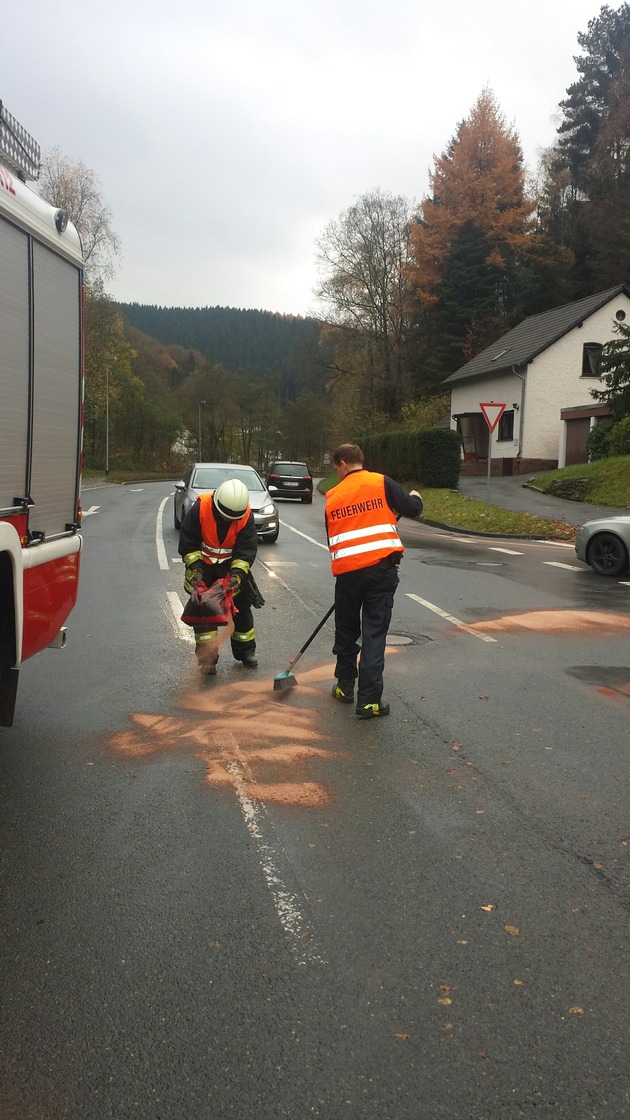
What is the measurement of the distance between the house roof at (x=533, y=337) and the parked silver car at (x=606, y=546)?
24883 mm

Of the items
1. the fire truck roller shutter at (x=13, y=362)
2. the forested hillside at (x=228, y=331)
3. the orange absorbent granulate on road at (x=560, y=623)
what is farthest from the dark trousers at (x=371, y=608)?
the forested hillside at (x=228, y=331)

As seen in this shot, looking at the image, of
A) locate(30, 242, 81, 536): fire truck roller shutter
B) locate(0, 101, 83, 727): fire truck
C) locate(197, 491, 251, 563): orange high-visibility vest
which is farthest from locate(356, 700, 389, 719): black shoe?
locate(30, 242, 81, 536): fire truck roller shutter

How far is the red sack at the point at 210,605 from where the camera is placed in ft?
21.8

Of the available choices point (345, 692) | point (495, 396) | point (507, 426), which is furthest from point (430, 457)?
point (345, 692)

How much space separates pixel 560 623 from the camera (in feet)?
30.4

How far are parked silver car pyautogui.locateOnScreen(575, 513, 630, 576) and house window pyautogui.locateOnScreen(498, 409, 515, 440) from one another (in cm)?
2586

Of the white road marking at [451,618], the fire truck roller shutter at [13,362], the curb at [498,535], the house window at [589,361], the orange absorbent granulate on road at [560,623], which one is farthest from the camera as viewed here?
the house window at [589,361]

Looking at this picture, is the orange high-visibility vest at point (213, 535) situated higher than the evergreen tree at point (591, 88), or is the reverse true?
the evergreen tree at point (591, 88)

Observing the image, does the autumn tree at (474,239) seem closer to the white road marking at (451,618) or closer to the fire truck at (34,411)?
the white road marking at (451,618)

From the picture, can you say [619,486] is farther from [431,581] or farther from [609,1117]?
[609,1117]

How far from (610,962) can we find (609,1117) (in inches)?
29.4

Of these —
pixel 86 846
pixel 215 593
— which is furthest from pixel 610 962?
pixel 215 593

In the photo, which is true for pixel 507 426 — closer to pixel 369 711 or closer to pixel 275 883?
pixel 369 711

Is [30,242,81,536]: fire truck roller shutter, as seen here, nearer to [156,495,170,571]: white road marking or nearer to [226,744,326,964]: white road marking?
[226,744,326,964]: white road marking
